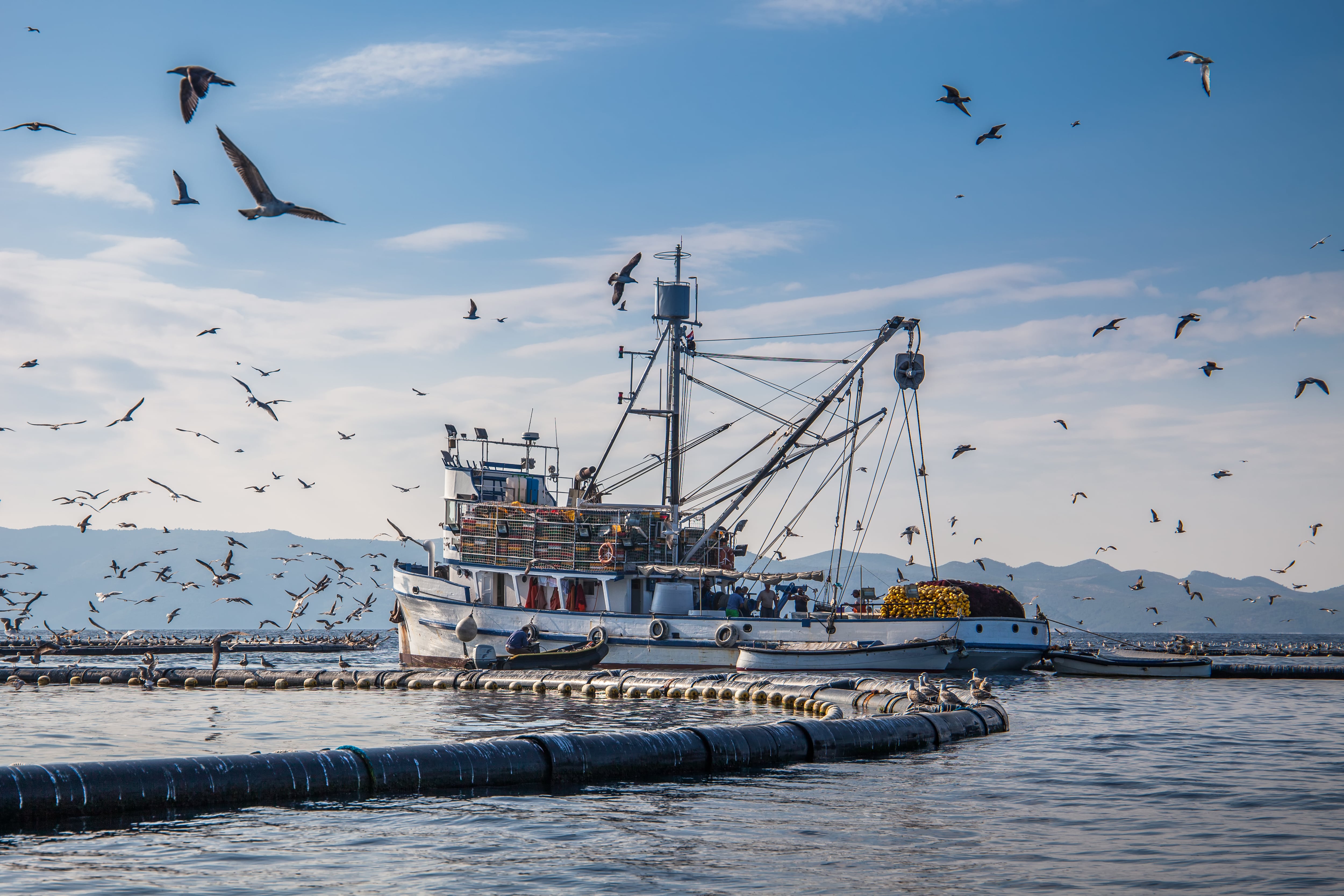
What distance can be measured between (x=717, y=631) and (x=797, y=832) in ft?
99.1

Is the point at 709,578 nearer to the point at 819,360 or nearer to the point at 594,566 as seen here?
the point at 594,566

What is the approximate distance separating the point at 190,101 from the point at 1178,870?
16.3 meters

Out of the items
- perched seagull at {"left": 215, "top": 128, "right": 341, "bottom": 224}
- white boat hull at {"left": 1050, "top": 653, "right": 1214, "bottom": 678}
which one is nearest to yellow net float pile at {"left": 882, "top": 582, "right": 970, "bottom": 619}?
white boat hull at {"left": 1050, "top": 653, "right": 1214, "bottom": 678}

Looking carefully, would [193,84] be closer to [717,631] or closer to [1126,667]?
[717,631]

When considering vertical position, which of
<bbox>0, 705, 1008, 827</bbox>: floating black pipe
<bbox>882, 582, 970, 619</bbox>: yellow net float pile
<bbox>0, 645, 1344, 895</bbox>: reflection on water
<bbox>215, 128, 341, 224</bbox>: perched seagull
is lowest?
<bbox>0, 645, 1344, 895</bbox>: reflection on water

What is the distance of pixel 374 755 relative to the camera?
16719 mm

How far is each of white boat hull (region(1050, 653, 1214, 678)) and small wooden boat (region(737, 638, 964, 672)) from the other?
34.9 ft

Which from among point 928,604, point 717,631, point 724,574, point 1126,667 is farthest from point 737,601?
point 1126,667

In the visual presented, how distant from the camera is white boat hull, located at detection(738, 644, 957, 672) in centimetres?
4219

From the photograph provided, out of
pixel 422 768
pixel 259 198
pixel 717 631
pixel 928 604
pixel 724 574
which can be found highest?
pixel 259 198

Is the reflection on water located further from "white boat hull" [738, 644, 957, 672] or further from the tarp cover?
the tarp cover

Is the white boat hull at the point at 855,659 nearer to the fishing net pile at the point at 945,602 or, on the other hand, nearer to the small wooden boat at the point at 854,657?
the small wooden boat at the point at 854,657

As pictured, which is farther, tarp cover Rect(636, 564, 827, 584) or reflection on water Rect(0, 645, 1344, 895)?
tarp cover Rect(636, 564, 827, 584)

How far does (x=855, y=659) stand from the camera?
42.2 meters
